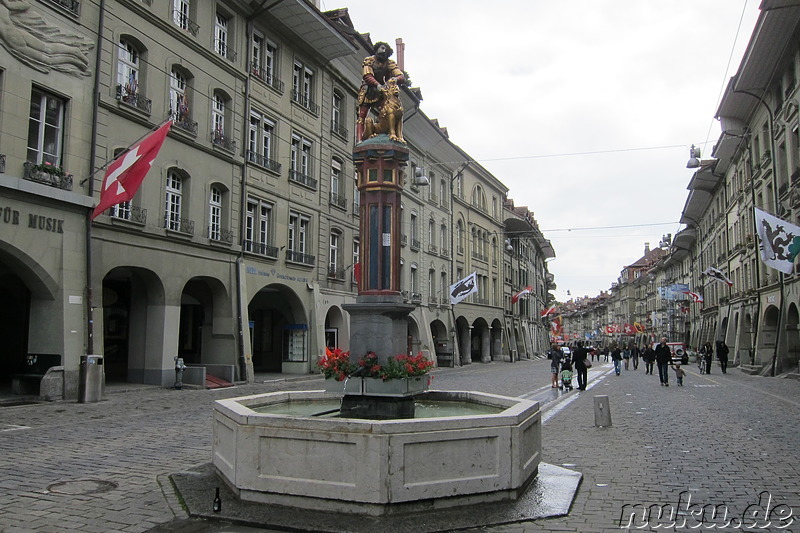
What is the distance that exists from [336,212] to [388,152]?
74.3ft

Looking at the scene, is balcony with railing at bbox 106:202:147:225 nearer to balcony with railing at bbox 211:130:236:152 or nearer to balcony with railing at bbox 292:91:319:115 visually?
balcony with railing at bbox 211:130:236:152

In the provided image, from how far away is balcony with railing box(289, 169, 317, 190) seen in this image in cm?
2884

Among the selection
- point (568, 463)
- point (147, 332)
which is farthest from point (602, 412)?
point (147, 332)

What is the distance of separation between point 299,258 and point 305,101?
7.25 m

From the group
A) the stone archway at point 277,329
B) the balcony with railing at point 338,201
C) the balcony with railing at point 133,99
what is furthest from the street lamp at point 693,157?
the balcony with railing at point 133,99

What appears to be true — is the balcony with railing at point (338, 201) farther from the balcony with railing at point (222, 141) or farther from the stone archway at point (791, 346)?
the stone archway at point (791, 346)

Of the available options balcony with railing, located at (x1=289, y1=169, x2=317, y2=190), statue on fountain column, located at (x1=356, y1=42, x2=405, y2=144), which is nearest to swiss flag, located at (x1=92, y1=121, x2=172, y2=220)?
statue on fountain column, located at (x1=356, y1=42, x2=405, y2=144)

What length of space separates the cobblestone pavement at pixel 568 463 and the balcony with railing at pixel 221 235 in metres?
8.15

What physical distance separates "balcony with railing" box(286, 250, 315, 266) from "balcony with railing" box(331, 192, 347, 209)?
137 inches

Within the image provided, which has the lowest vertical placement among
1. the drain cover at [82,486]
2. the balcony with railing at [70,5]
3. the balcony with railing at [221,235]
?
the drain cover at [82,486]

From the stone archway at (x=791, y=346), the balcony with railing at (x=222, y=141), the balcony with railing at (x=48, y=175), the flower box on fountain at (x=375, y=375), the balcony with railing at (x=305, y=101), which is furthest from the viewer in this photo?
the stone archway at (x=791, y=346)

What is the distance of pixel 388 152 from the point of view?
32.8 feet

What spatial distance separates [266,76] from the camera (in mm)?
27578

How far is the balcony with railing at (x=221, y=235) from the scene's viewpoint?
2439 centimetres
